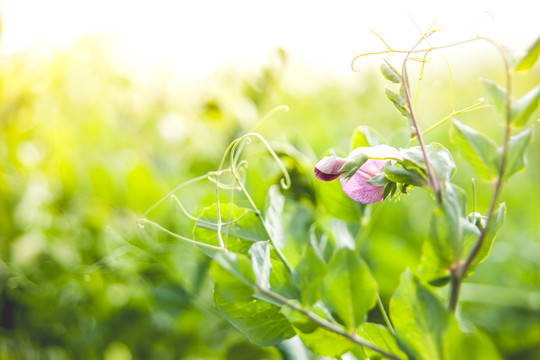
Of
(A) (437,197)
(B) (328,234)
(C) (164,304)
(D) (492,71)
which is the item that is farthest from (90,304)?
(D) (492,71)

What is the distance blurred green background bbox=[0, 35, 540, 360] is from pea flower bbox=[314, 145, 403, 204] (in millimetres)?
129

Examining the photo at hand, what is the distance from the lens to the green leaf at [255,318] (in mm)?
212

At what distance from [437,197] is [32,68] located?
0.73 m

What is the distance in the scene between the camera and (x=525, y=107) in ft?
0.55

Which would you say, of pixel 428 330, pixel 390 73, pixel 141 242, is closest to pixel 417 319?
pixel 428 330

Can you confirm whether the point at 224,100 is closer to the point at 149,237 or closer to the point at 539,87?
the point at 149,237

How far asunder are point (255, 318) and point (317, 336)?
0.04 meters

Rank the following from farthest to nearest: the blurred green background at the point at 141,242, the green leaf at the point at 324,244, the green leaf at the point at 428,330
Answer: the blurred green background at the point at 141,242
the green leaf at the point at 324,244
the green leaf at the point at 428,330

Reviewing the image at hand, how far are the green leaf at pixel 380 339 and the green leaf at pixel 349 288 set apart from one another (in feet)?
0.04

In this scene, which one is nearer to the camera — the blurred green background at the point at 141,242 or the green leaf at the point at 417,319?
the green leaf at the point at 417,319

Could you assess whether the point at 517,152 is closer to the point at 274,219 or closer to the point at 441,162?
the point at 441,162

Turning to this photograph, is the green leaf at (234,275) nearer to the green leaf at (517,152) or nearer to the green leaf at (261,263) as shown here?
the green leaf at (261,263)

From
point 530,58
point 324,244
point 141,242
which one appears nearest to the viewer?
point 530,58

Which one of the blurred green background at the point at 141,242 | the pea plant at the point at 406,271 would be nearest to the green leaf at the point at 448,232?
the pea plant at the point at 406,271
